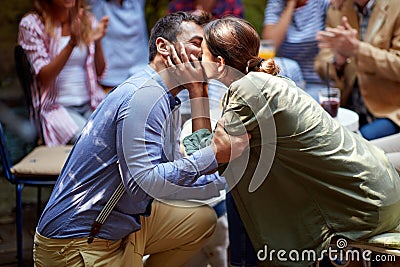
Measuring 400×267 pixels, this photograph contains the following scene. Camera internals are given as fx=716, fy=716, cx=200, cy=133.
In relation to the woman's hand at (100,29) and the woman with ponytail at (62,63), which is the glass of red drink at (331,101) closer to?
the woman with ponytail at (62,63)

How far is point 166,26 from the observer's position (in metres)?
2.60

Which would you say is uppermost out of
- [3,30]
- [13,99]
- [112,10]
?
[112,10]

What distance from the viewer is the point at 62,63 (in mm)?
4281

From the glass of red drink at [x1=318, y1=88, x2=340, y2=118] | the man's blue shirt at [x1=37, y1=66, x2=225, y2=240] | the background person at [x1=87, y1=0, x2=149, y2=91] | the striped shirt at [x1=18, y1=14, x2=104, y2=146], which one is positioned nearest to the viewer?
the man's blue shirt at [x1=37, y1=66, x2=225, y2=240]

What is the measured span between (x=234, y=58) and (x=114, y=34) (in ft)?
8.64

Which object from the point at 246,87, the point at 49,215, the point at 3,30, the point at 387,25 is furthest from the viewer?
the point at 3,30

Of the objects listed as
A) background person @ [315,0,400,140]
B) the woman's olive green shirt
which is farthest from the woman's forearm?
the woman's olive green shirt

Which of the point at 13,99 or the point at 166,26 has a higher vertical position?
the point at 166,26

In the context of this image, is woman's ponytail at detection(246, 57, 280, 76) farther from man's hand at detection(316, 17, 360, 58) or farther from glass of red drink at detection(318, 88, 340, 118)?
man's hand at detection(316, 17, 360, 58)

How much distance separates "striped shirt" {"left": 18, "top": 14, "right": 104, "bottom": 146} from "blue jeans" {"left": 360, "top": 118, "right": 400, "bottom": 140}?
170 cm

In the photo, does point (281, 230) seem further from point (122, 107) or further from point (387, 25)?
point (387, 25)

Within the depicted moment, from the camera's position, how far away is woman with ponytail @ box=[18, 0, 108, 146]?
14.0ft

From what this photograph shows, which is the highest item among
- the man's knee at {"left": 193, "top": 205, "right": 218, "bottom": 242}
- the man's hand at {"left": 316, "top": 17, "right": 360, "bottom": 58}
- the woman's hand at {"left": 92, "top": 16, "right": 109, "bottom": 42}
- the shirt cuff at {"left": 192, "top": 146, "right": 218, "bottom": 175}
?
the shirt cuff at {"left": 192, "top": 146, "right": 218, "bottom": 175}

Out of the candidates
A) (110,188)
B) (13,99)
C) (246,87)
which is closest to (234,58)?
(246,87)
